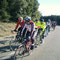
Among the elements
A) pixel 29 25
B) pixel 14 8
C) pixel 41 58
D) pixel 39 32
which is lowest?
pixel 41 58

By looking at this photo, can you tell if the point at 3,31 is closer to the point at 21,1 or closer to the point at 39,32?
the point at 39,32

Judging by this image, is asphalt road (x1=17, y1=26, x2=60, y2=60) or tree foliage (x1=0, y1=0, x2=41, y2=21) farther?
tree foliage (x1=0, y1=0, x2=41, y2=21)

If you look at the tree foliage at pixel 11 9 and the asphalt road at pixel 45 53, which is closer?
the asphalt road at pixel 45 53

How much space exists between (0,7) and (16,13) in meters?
3.14

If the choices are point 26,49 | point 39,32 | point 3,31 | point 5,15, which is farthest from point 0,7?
point 26,49

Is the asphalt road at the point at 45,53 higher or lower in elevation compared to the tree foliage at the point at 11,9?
lower

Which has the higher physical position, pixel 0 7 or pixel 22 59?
pixel 0 7

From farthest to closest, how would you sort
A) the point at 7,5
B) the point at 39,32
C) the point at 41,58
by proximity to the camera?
1. the point at 7,5
2. the point at 39,32
3. the point at 41,58

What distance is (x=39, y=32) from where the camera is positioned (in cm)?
1056

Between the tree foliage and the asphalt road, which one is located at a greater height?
the tree foliage

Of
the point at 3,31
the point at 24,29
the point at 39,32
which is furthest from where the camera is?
A: the point at 3,31

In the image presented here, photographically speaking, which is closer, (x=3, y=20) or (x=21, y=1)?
(x=3, y=20)

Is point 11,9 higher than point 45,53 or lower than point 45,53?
higher

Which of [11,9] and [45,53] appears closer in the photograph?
[45,53]
